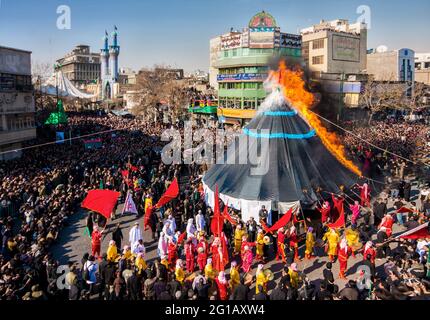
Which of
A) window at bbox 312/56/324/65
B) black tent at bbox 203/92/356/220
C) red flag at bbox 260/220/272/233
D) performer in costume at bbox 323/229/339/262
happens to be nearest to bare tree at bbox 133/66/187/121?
window at bbox 312/56/324/65

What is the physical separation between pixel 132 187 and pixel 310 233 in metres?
9.72

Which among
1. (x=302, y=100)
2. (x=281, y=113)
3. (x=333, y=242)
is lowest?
(x=333, y=242)

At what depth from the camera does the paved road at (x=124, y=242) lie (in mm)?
11609

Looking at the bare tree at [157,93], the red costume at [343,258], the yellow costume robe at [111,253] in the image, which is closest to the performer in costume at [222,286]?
the yellow costume robe at [111,253]

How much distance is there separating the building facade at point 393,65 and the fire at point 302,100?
170ft

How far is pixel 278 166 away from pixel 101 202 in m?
6.94

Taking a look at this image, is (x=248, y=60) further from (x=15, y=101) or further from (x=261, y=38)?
(x=15, y=101)

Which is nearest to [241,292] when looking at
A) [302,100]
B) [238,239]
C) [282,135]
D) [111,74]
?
[238,239]

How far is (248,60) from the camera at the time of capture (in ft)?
146

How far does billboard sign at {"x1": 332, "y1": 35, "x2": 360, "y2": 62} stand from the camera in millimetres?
59844

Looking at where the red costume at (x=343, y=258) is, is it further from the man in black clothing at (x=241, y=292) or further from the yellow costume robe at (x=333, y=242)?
the man in black clothing at (x=241, y=292)

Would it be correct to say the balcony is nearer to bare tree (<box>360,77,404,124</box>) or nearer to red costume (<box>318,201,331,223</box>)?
red costume (<box>318,201,331,223</box>)
